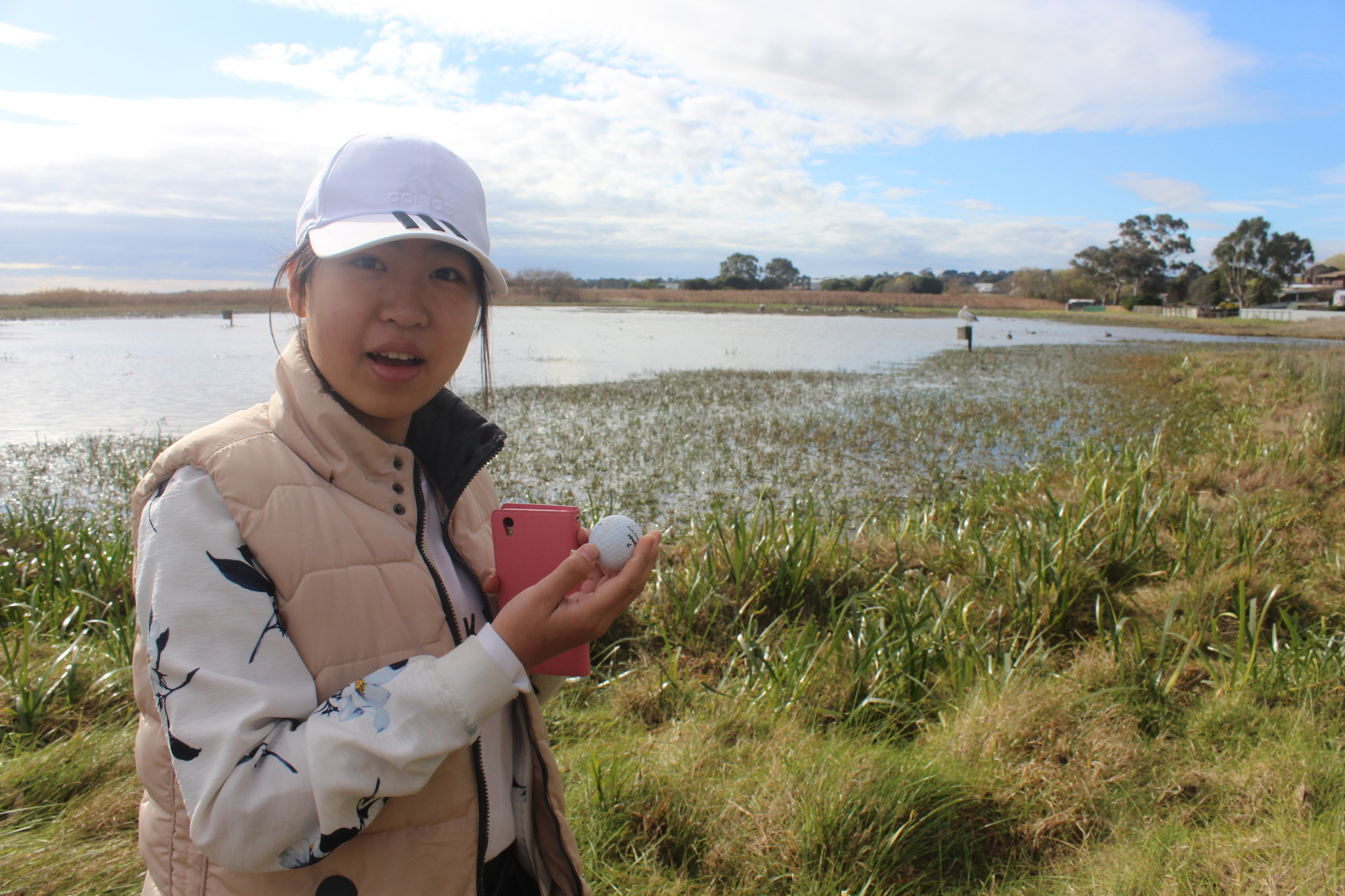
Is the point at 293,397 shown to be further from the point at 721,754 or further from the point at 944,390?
the point at 944,390

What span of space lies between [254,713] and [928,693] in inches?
106

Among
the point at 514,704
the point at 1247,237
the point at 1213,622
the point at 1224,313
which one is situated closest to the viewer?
the point at 514,704

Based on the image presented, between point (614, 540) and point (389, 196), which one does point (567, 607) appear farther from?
point (389, 196)

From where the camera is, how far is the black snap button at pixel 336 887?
3.11ft

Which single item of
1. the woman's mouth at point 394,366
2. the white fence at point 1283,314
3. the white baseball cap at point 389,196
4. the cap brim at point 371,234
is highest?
the white fence at point 1283,314

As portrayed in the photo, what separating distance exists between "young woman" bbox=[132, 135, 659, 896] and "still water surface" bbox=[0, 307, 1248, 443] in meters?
0.66

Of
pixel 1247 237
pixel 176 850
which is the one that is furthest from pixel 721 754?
pixel 1247 237

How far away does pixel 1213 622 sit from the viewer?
3143mm

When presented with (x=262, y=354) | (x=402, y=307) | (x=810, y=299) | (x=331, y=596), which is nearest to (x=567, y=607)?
(x=331, y=596)

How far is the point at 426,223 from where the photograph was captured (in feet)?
3.46

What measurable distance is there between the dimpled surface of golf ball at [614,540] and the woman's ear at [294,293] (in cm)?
62

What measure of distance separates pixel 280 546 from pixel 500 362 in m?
17.8

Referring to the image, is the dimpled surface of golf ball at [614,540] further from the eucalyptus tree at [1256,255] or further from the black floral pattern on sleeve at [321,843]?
the eucalyptus tree at [1256,255]

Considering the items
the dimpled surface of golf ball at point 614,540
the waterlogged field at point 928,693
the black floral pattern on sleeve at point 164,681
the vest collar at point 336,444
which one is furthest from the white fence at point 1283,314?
the black floral pattern on sleeve at point 164,681
